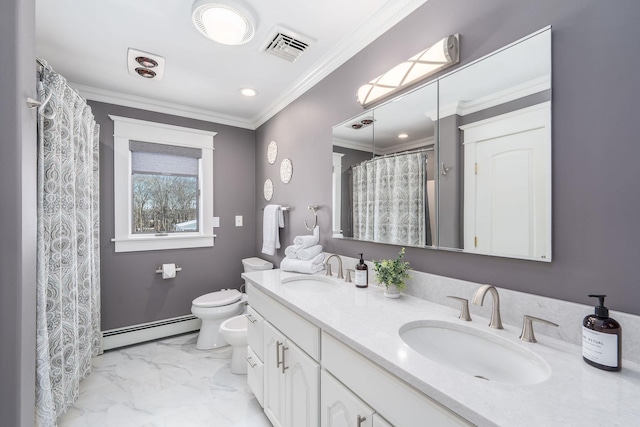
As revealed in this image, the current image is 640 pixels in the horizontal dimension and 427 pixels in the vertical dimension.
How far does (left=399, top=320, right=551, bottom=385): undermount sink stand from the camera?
0.82m

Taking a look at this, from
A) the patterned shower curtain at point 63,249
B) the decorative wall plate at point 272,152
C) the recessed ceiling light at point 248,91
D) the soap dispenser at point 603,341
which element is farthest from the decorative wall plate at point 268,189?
the soap dispenser at point 603,341

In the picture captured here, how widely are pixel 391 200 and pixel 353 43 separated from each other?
105 cm

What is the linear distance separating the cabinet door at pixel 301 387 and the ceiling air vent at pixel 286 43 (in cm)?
176

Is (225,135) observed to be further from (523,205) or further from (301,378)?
(523,205)

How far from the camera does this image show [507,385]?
0.66 metres

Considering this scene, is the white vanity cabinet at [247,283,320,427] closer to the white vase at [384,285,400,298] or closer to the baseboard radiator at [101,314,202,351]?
the white vase at [384,285,400,298]

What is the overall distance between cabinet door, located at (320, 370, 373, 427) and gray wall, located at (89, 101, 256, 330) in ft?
7.50

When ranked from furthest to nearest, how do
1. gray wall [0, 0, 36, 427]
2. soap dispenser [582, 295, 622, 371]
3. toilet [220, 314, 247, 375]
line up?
toilet [220, 314, 247, 375]
gray wall [0, 0, 36, 427]
soap dispenser [582, 295, 622, 371]


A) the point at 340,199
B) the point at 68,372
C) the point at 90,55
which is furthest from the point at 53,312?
the point at 340,199

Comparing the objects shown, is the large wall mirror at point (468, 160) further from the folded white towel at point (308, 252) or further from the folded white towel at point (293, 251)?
the folded white towel at point (293, 251)

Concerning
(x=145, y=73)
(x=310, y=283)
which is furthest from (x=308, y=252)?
(x=145, y=73)

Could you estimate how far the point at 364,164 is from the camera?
5.72 feet

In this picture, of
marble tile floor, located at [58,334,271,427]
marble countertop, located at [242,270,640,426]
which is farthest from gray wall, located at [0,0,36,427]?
marble countertop, located at [242,270,640,426]

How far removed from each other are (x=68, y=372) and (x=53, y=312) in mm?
465
